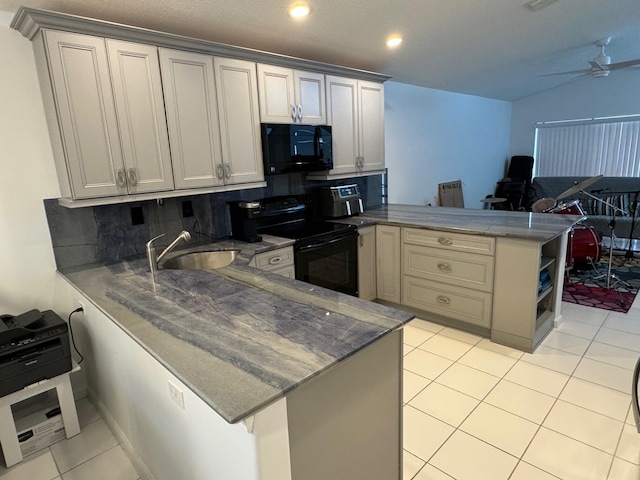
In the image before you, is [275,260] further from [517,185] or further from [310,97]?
[517,185]

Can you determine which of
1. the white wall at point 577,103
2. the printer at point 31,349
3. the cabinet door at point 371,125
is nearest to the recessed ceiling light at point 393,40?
the cabinet door at point 371,125

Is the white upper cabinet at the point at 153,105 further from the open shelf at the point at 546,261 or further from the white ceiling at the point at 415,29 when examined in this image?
the open shelf at the point at 546,261

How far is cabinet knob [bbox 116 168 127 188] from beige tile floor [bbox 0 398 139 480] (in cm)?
144

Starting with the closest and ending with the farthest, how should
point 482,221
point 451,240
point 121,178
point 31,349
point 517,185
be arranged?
point 31,349 → point 121,178 → point 451,240 → point 482,221 → point 517,185

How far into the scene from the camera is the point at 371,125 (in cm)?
362

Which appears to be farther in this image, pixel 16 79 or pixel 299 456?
pixel 16 79

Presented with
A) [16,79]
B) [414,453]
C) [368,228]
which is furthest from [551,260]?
[16,79]

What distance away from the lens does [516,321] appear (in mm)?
2809

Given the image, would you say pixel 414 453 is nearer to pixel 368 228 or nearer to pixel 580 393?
pixel 580 393

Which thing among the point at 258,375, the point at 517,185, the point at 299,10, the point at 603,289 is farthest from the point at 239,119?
the point at 517,185

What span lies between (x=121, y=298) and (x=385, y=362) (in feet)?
4.07

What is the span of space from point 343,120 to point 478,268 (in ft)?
5.59

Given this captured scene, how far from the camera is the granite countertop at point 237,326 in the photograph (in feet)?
3.45

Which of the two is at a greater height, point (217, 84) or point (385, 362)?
point (217, 84)
